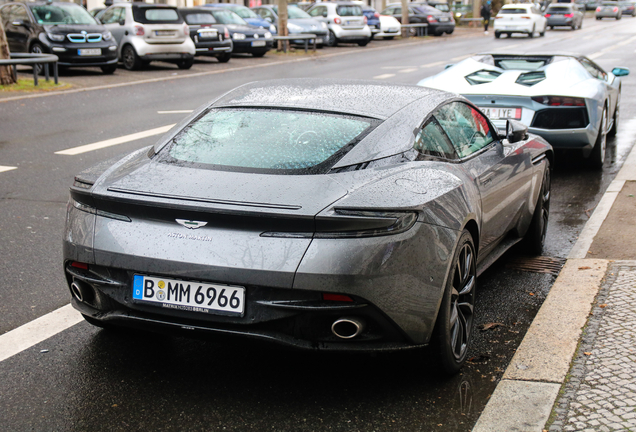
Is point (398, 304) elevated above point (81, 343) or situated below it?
above

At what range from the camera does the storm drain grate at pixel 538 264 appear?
5.67m

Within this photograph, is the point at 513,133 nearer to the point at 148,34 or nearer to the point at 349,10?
the point at 148,34

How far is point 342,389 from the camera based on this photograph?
367 centimetres

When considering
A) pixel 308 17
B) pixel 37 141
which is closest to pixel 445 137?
pixel 37 141

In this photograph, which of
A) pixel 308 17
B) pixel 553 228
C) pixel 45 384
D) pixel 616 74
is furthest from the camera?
pixel 308 17

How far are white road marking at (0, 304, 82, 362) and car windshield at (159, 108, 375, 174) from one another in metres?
1.14

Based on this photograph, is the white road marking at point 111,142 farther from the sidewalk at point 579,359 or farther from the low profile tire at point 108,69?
the low profile tire at point 108,69

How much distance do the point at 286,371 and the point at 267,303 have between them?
71cm

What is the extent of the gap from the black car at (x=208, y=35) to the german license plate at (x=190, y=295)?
21552 mm

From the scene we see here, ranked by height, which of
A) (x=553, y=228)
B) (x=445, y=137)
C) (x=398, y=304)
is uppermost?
(x=445, y=137)

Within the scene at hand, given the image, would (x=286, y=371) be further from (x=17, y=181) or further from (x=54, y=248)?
(x=17, y=181)

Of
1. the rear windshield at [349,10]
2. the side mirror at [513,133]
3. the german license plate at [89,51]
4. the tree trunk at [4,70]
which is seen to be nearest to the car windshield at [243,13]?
the rear windshield at [349,10]

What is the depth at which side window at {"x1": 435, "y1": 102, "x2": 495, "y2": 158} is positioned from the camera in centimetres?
452

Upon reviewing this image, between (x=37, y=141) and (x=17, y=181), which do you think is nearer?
(x=17, y=181)
